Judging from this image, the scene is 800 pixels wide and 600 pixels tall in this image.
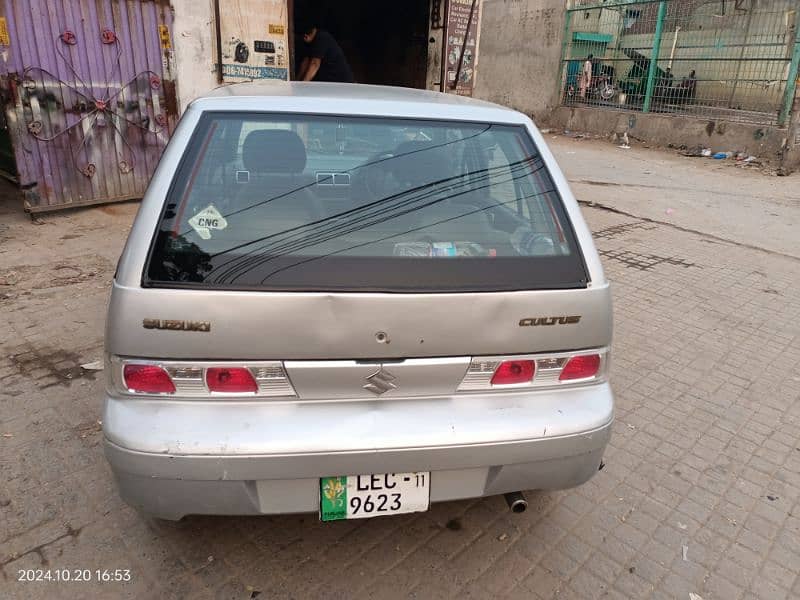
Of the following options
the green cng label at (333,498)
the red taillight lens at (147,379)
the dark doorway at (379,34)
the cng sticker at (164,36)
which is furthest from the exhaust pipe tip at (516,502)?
the dark doorway at (379,34)

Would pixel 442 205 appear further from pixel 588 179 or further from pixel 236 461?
pixel 588 179

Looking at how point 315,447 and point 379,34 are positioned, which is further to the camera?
point 379,34

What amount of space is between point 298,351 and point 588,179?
965 cm

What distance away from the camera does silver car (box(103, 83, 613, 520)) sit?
1817 mm

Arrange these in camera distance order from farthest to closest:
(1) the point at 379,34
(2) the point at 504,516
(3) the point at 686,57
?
(3) the point at 686,57
(1) the point at 379,34
(2) the point at 504,516

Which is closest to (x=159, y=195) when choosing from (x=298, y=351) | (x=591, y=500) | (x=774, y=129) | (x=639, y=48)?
(x=298, y=351)

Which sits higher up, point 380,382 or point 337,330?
point 337,330

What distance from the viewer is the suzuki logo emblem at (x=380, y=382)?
1.92 meters

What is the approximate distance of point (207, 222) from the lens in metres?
1.97

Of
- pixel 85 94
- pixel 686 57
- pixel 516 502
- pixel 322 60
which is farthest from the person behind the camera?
pixel 686 57

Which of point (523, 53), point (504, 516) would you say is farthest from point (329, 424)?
point (523, 53)

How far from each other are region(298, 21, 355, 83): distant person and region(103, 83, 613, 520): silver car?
5508 mm

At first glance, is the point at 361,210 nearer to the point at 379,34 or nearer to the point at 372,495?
the point at 372,495

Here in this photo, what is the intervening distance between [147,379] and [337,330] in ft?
2.02
